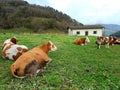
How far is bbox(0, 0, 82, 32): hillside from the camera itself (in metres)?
75.8

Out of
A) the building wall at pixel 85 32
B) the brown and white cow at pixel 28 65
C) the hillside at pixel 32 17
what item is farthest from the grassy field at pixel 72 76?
the hillside at pixel 32 17

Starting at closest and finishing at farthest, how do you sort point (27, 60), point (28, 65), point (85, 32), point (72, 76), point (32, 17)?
point (28, 65)
point (27, 60)
point (72, 76)
point (85, 32)
point (32, 17)

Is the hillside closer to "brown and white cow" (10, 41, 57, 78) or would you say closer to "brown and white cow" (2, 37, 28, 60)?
"brown and white cow" (2, 37, 28, 60)

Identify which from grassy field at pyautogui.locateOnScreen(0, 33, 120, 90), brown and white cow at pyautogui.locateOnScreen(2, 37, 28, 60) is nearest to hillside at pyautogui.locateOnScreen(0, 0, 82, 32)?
brown and white cow at pyautogui.locateOnScreen(2, 37, 28, 60)

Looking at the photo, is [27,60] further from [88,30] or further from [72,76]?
[88,30]

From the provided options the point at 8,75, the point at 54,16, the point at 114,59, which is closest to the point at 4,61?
the point at 8,75

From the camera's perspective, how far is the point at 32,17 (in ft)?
286

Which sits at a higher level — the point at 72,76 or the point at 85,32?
the point at 72,76

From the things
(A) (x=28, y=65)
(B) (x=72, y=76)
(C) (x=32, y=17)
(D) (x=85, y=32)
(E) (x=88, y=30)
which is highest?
(C) (x=32, y=17)

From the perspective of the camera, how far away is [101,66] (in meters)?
10.2

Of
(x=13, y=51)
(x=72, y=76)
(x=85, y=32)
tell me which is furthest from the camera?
(x=85, y=32)

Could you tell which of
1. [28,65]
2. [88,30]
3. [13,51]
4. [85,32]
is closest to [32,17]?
[85,32]

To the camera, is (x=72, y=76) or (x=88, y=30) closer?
(x=72, y=76)

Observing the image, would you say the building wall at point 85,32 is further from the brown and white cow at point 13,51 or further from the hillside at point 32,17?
the brown and white cow at point 13,51
